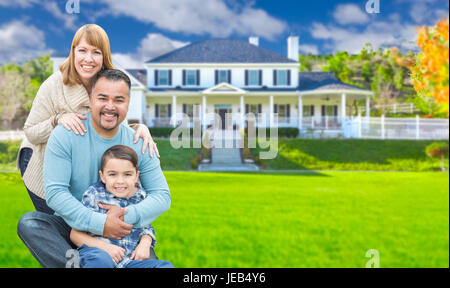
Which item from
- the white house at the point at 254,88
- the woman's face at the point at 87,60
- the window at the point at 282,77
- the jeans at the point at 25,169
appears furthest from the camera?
the window at the point at 282,77

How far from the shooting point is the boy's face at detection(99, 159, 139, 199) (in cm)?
159

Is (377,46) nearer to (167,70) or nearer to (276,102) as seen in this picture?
(167,70)

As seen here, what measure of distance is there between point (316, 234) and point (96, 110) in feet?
23.9

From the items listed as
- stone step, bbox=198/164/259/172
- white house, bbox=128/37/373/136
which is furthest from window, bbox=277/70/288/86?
stone step, bbox=198/164/259/172

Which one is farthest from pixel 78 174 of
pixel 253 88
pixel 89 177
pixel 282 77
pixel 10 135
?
pixel 282 77

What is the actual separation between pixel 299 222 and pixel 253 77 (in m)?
13.1

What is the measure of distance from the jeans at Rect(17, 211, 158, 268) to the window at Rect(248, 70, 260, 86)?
19.1m

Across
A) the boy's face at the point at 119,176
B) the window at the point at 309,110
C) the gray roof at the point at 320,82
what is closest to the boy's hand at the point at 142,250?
the boy's face at the point at 119,176

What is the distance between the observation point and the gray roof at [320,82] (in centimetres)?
2057

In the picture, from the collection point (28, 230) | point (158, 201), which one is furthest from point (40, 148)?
point (158, 201)

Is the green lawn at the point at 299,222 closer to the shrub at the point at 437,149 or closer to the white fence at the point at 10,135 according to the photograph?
the white fence at the point at 10,135

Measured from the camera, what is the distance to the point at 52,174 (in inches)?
63.7

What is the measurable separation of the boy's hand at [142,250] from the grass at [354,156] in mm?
10793

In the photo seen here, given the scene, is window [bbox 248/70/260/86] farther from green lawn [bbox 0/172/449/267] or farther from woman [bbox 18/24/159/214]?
woman [bbox 18/24/159/214]
